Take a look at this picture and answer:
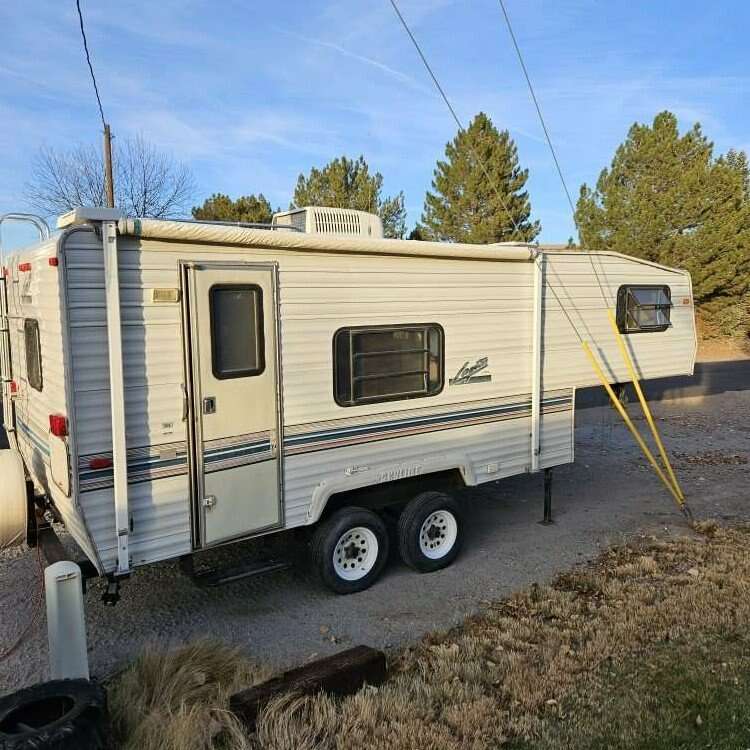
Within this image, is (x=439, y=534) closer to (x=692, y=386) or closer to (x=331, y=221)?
(x=331, y=221)

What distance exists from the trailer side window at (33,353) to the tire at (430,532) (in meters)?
3.12

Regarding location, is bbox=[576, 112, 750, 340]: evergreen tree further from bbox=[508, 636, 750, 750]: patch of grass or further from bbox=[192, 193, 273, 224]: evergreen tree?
bbox=[508, 636, 750, 750]: patch of grass

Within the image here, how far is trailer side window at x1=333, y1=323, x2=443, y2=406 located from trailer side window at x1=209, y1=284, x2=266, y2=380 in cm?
70

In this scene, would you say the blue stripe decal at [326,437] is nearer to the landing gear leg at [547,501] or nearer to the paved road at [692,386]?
the landing gear leg at [547,501]

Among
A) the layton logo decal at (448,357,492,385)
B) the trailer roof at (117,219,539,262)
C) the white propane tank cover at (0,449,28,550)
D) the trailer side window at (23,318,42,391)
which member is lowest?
the white propane tank cover at (0,449,28,550)

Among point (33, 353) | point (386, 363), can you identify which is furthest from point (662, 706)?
point (33, 353)

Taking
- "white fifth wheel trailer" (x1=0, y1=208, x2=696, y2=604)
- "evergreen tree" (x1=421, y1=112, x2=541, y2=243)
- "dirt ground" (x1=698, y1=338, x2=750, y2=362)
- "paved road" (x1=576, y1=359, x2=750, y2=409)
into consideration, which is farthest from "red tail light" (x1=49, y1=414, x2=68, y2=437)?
"dirt ground" (x1=698, y1=338, x2=750, y2=362)

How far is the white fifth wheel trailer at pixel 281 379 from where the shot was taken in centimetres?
454

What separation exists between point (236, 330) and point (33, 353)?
157 cm

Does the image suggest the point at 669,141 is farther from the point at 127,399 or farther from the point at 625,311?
the point at 127,399

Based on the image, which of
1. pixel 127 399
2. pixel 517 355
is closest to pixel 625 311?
pixel 517 355

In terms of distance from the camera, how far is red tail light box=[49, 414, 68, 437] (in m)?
4.50

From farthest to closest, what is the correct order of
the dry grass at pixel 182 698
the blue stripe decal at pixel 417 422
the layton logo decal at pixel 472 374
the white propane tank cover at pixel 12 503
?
1. the layton logo decal at pixel 472 374
2. the blue stripe decal at pixel 417 422
3. the white propane tank cover at pixel 12 503
4. the dry grass at pixel 182 698

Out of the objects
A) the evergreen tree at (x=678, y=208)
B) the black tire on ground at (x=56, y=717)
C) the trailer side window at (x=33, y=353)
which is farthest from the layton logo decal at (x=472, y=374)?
the evergreen tree at (x=678, y=208)
